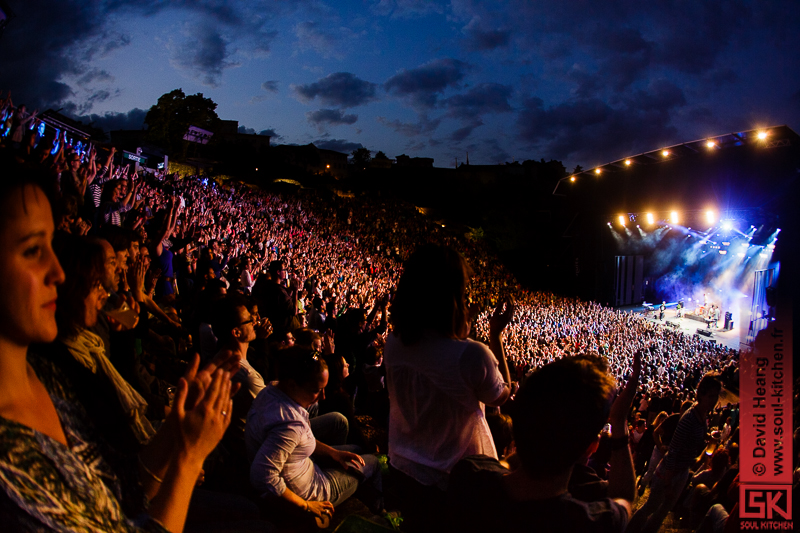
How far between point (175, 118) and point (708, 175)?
31662 mm

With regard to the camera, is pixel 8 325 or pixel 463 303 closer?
pixel 8 325

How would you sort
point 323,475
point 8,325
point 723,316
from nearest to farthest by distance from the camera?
point 8,325 → point 323,475 → point 723,316

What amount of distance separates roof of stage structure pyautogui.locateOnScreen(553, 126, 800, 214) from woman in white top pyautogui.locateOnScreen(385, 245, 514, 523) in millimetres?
10810

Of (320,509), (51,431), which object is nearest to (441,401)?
(320,509)

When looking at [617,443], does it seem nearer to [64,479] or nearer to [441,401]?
[441,401]

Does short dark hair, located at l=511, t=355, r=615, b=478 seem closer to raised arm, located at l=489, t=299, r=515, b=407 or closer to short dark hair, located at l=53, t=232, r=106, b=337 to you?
raised arm, located at l=489, t=299, r=515, b=407

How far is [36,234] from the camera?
77 cm

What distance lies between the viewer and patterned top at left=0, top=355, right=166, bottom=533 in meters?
0.58

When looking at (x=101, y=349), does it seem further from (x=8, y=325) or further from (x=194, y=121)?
(x=194, y=121)

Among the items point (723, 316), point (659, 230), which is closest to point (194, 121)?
point (659, 230)

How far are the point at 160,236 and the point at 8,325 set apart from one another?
3.97 m

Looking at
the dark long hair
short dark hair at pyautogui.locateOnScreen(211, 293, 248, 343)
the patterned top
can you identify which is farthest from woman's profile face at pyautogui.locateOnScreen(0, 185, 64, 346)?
short dark hair at pyautogui.locateOnScreen(211, 293, 248, 343)

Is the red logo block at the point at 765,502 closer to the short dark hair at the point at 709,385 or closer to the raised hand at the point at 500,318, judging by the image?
the short dark hair at the point at 709,385

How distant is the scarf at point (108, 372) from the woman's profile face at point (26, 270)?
62cm
